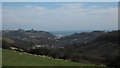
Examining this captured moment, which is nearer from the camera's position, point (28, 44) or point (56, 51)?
point (56, 51)

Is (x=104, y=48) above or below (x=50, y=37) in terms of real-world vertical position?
below

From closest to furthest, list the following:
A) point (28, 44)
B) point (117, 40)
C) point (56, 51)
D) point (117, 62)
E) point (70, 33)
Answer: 1. point (117, 62)
2. point (56, 51)
3. point (28, 44)
4. point (117, 40)
5. point (70, 33)

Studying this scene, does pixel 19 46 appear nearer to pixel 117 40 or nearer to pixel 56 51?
pixel 56 51

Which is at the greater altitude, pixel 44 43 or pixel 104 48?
pixel 44 43

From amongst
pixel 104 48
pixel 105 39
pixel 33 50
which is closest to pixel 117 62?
pixel 33 50

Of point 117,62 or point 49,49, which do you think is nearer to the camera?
point 117,62

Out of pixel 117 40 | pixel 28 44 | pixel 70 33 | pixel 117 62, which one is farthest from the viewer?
pixel 70 33

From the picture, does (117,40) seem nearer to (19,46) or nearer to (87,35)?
(87,35)

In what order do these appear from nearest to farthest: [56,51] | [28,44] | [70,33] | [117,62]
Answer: [117,62]
[56,51]
[28,44]
[70,33]

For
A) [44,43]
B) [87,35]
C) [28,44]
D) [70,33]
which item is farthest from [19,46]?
[87,35]
